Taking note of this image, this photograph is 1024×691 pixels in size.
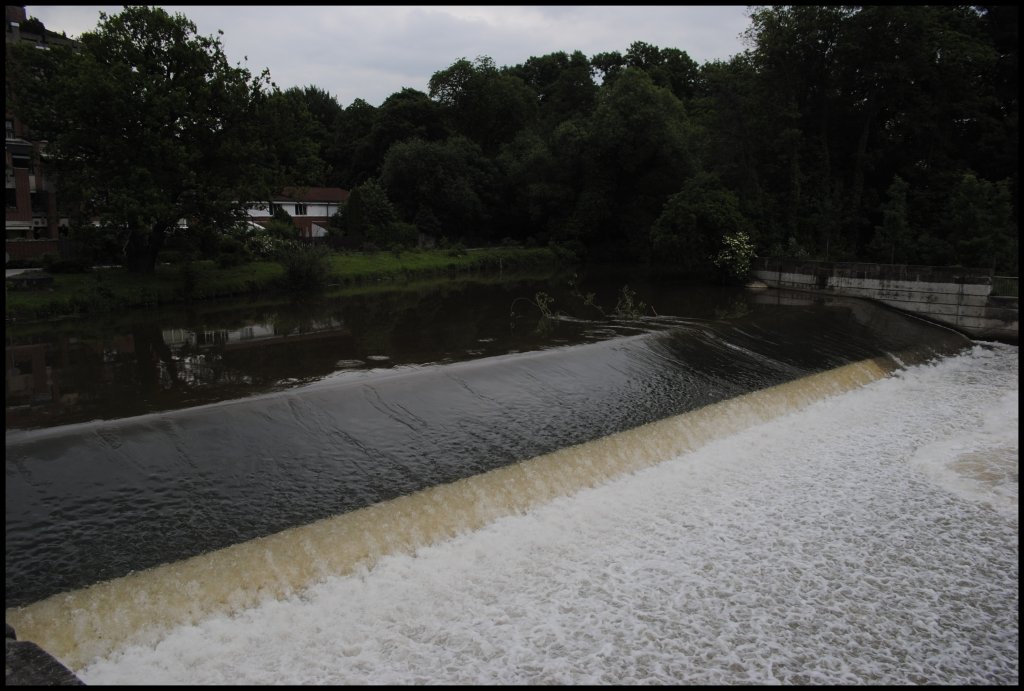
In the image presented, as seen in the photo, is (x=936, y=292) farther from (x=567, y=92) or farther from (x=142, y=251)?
(x=567, y=92)

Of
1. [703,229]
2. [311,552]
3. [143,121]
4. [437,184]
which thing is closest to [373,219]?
[437,184]

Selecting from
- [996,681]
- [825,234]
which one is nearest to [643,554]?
[996,681]

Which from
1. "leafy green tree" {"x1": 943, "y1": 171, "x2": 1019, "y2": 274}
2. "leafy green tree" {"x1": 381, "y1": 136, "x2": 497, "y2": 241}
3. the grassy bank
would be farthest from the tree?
"leafy green tree" {"x1": 943, "y1": 171, "x2": 1019, "y2": 274}

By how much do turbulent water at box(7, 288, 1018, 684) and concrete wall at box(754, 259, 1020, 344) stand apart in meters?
11.8

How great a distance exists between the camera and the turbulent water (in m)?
6.57

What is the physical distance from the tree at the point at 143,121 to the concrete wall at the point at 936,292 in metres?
23.5

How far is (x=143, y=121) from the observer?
24.5 metres

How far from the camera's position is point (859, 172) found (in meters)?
34.0

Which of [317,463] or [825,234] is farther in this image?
[825,234]

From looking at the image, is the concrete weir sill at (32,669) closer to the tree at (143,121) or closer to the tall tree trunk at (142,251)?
the tree at (143,121)

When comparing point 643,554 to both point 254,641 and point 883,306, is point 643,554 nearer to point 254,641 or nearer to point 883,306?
point 254,641

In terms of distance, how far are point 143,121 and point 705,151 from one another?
1069 inches

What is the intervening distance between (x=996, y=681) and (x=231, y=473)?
882cm

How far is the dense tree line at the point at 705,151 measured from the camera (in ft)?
81.0
